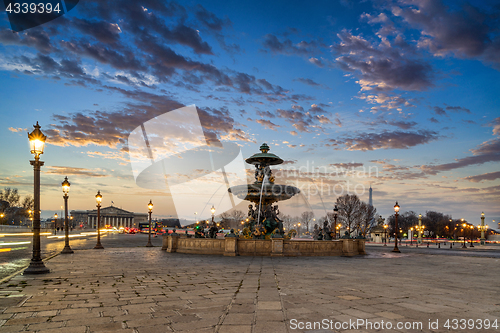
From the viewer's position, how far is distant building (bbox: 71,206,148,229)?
6791 inches

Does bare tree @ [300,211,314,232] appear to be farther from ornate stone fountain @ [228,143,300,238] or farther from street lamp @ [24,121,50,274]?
street lamp @ [24,121,50,274]

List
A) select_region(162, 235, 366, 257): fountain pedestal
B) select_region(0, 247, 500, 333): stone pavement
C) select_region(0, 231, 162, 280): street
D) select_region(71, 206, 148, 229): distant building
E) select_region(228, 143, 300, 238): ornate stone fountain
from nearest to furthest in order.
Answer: select_region(0, 247, 500, 333): stone pavement → select_region(0, 231, 162, 280): street → select_region(162, 235, 366, 257): fountain pedestal → select_region(228, 143, 300, 238): ornate stone fountain → select_region(71, 206, 148, 229): distant building

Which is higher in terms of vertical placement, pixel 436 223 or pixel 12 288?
pixel 12 288

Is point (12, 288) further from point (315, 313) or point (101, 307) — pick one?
point (315, 313)

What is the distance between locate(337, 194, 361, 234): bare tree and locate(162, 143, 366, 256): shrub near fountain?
43711 millimetres

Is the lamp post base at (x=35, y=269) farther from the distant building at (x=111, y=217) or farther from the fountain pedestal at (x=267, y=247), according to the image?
the distant building at (x=111, y=217)

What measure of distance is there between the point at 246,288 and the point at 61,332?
4.78 m

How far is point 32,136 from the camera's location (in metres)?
12.1

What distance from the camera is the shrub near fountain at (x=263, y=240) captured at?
19750 millimetres

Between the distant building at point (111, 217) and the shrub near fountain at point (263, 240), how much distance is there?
6368 inches

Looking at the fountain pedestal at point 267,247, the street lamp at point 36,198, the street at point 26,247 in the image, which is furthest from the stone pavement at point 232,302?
the fountain pedestal at point 267,247

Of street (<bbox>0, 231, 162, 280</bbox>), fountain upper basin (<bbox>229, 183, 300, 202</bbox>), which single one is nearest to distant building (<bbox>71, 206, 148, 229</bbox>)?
street (<bbox>0, 231, 162, 280</bbox>)

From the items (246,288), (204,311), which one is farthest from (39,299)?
(246,288)

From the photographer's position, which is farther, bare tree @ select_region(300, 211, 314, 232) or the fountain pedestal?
bare tree @ select_region(300, 211, 314, 232)
